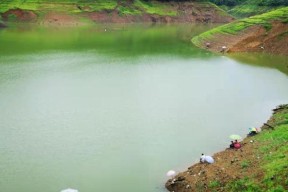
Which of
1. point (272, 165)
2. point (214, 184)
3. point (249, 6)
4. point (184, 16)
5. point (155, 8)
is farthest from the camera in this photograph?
point (249, 6)

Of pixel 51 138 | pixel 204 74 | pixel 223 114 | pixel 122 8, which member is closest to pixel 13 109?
pixel 51 138

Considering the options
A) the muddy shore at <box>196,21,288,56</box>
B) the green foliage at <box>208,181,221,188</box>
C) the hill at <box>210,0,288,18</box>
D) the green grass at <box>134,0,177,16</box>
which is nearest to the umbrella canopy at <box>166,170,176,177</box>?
the green foliage at <box>208,181,221,188</box>

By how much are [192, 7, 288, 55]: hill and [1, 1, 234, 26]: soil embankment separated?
3466cm

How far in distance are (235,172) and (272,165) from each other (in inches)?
61.7

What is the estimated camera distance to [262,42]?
5506 cm

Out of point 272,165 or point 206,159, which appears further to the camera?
point 206,159

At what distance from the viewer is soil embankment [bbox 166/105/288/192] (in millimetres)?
14542

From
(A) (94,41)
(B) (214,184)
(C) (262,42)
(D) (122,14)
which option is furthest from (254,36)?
(D) (122,14)

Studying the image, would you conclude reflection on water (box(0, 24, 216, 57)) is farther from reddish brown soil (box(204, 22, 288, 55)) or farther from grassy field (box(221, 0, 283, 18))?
grassy field (box(221, 0, 283, 18))

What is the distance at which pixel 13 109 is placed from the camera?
2598cm

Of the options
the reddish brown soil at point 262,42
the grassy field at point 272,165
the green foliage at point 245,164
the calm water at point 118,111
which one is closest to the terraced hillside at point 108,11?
the calm water at point 118,111

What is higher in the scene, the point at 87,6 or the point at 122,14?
the point at 87,6

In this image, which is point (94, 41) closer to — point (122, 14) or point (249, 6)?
point (122, 14)

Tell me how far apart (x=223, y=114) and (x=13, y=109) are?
13.9m
